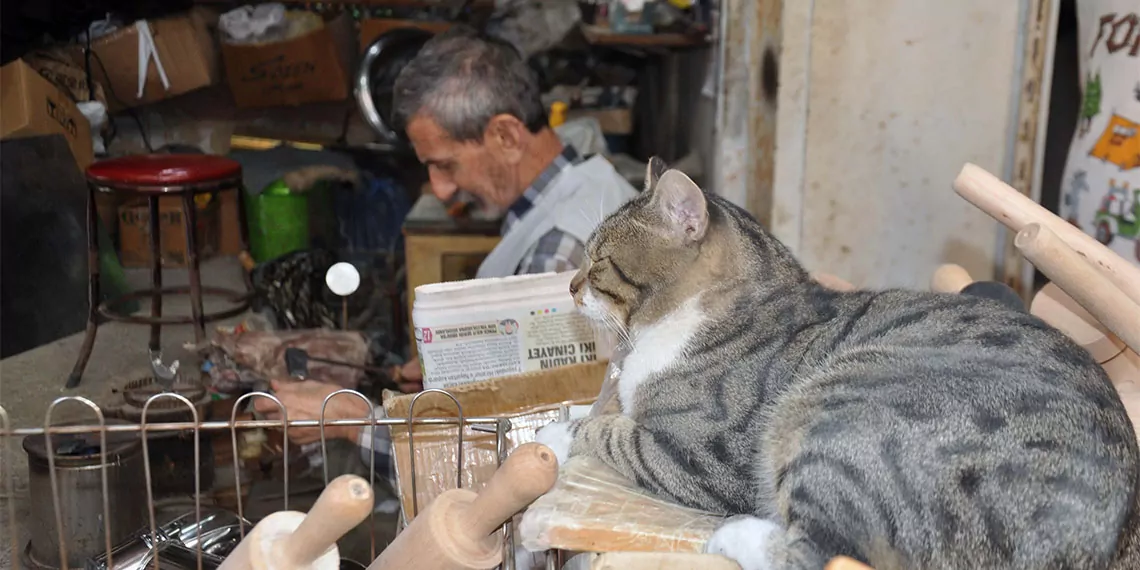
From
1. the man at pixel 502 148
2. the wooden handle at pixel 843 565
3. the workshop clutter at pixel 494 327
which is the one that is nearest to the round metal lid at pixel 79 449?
the man at pixel 502 148

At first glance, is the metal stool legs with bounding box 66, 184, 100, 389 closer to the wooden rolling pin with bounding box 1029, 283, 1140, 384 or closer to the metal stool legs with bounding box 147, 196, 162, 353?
the metal stool legs with bounding box 147, 196, 162, 353

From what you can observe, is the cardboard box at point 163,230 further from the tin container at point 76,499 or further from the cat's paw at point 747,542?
the cat's paw at point 747,542

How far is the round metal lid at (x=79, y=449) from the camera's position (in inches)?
67.4

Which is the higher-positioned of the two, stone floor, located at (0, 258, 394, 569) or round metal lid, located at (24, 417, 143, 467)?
round metal lid, located at (24, 417, 143, 467)

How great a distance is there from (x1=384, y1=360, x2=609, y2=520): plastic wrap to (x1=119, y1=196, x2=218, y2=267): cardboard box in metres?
2.26

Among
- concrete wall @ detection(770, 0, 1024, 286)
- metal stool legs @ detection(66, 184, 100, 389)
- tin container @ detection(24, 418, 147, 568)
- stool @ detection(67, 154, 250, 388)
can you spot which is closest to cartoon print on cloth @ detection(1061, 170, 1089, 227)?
concrete wall @ detection(770, 0, 1024, 286)

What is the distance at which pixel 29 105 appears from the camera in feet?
10.0

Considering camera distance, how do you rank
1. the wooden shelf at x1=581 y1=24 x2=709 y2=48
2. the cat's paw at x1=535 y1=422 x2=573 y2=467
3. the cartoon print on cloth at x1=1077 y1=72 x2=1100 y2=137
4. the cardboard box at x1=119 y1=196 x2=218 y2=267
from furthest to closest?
the cardboard box at x1=119 y1=196 x2=218 y2=267, the wooden shelf at x1=581 y1=24 x2=709 y2=48, the cartoon print on cloth at x1=1077 y1=72 x2=1100 y2=137, the cat's paw at x1=535 y1=422 x2=573 y2=467

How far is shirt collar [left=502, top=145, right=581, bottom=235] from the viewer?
2.12 meters

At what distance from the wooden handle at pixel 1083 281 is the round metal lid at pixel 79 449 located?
141 centimetres

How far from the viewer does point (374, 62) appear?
3730 mm

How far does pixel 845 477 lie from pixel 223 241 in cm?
290

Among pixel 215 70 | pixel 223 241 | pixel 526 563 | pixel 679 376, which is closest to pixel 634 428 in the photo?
pixel 679 376

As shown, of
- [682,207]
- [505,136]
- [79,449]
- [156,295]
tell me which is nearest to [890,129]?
[505,136]
